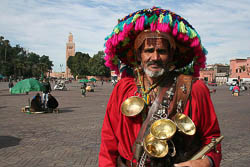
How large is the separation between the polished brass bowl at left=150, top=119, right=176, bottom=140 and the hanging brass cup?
0.05 meters

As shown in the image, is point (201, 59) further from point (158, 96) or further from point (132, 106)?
point (132, 106)

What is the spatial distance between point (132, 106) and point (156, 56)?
1.44 ft

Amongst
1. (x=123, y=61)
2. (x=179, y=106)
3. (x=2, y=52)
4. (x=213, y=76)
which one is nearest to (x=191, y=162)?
(x=179, y=106)

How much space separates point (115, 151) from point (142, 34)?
3.24 ft

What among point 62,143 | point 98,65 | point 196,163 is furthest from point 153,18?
point 98,65

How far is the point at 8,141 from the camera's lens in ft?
24.4

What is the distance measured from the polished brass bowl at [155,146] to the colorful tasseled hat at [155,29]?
0.78 meters

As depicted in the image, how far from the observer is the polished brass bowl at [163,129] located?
68.2 inches

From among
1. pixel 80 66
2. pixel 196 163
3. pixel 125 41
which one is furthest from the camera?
pixel 80 66

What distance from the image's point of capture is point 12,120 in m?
11.1

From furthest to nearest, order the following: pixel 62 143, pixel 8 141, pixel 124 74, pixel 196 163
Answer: pixel 8 141, pixel 62 143, pixel 124 74, pixel 196 163

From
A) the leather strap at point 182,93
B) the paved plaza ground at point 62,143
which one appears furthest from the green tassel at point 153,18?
the paved plaza ground at point 62,143

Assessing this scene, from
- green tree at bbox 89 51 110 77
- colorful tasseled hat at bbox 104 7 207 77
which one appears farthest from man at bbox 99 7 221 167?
green tree at bbox 89 51 110 77

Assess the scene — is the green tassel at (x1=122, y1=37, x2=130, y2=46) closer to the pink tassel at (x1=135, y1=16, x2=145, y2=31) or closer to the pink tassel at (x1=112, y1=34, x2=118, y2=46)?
the pink tassel at (x1=112, y1=34, x2=118, y2=46)
